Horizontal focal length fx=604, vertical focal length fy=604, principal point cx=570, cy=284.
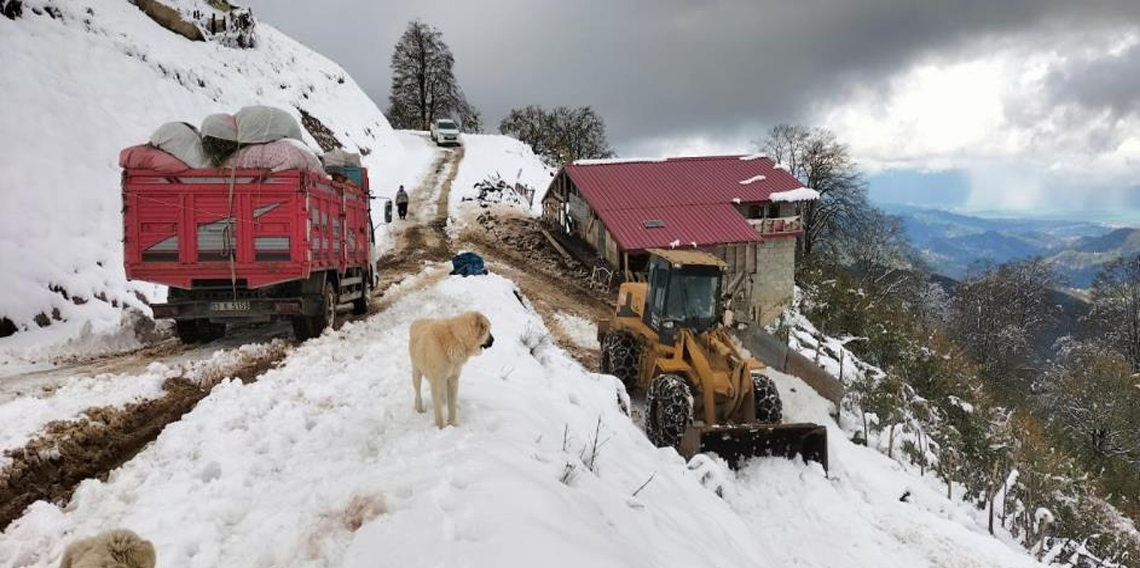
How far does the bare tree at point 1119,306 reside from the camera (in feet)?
129

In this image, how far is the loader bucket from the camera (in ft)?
24.5

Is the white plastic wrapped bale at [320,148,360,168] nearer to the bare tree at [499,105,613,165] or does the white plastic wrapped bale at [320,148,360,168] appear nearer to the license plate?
the license plate

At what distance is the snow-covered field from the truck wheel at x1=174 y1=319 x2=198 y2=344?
6.67 feet

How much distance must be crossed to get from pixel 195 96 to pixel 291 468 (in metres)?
20.5

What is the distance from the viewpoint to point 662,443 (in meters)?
8.15

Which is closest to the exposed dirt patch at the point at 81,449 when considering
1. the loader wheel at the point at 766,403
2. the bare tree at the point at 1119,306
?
the loader wheel at the point at 766,403

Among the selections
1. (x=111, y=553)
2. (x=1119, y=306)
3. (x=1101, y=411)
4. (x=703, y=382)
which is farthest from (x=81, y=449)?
(x=1119, y=306)

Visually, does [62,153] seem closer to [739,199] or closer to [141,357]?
[141,357]

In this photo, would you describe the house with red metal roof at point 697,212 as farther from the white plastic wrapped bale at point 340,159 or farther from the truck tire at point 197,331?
the truck tire at point 197,331

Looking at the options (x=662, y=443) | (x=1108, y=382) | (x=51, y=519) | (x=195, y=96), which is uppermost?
(x=195, y=96)

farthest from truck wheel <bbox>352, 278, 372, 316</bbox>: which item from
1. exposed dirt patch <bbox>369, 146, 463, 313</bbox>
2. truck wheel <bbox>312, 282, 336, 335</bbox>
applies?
truck wheel <bbox>312, 282, 336, 335</bbox>

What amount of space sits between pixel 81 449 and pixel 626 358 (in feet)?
23.6

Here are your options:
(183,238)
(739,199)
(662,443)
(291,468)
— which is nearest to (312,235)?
(183,238)

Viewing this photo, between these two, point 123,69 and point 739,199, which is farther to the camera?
point 739,199
